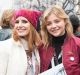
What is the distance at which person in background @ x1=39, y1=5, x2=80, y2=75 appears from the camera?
10.5 ft

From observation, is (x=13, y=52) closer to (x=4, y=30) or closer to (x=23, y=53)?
(x=23, y=53)

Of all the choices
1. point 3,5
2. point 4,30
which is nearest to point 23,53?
point 4,30

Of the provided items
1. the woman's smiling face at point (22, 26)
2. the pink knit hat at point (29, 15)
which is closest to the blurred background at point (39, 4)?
the pink knit hat at point (29, 15)

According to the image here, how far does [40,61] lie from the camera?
3422 millimetres

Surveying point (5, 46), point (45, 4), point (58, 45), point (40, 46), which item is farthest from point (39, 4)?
point (5, 46)

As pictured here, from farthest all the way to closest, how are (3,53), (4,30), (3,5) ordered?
(3,5)
(4,30)
(3,53)

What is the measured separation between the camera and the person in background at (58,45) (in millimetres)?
3213

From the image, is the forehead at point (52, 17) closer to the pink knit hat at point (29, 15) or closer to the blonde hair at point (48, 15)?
the blonde hair at point (48, 15)

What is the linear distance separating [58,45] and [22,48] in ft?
1.25

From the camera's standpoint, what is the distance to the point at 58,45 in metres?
3.38

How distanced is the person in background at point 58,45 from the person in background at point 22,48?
0.09 m

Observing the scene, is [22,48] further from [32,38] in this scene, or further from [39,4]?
[39,4]

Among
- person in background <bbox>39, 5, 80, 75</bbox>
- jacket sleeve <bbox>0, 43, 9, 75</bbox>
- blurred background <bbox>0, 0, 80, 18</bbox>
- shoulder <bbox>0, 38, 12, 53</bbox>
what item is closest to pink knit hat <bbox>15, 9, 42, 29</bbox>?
person in background <bbox>39, 5, 80, 75</bbox>

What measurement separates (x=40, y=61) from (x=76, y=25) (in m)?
1.28
